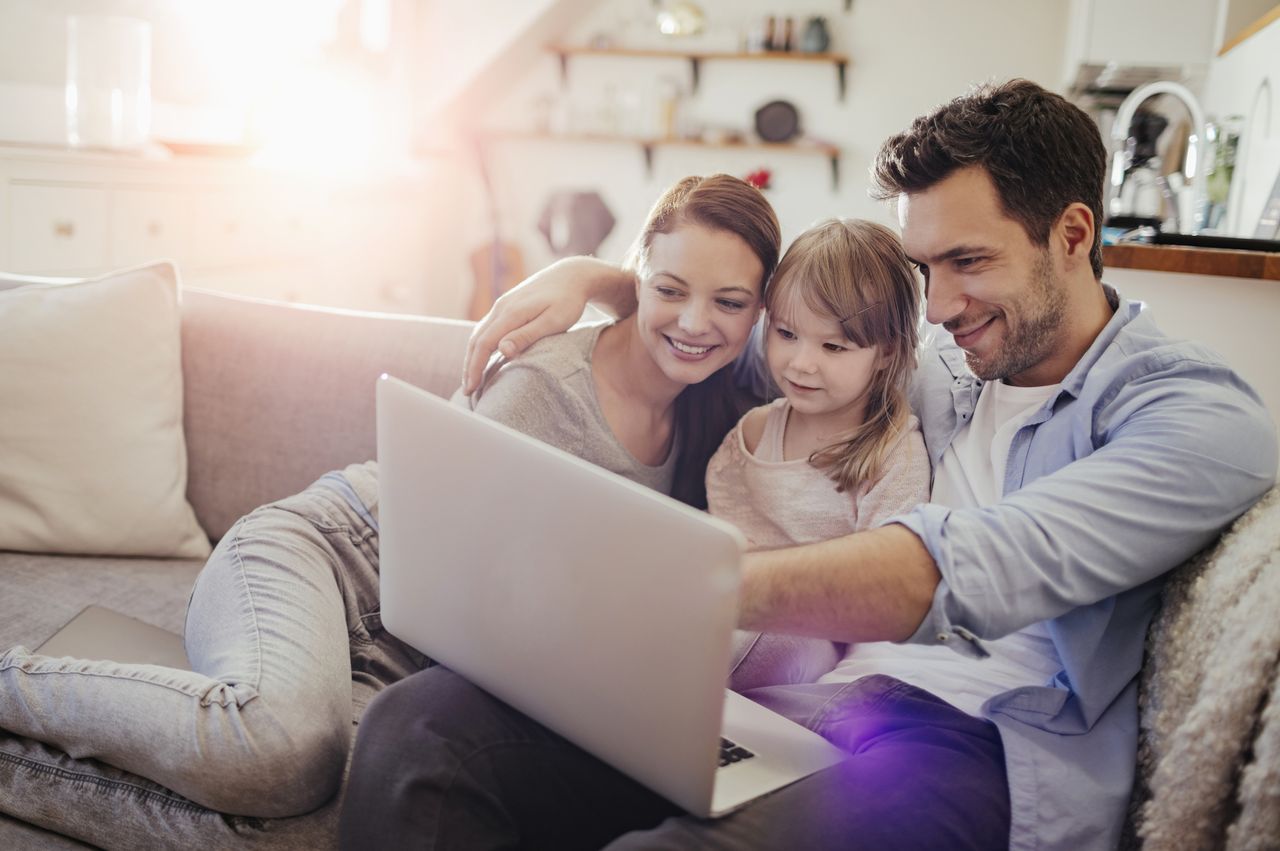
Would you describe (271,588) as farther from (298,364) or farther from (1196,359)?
(1196,359)

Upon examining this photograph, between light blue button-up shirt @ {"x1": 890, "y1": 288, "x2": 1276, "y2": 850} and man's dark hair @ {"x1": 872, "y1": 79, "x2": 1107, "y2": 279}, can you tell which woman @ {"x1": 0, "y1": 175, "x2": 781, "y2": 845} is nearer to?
man's dark hair @ {"x1": 872, "y1": 79, "x2": 1107, "y2": 279}

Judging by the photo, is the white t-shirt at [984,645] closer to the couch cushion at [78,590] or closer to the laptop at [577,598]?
the laptop at [577,598]

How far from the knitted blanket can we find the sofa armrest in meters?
1.14

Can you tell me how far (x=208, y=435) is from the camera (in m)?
1.82

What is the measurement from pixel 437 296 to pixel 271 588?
3.98m

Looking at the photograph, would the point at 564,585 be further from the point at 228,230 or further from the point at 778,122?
the point at 778,122

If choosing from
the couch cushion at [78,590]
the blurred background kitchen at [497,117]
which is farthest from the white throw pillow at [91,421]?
the blurred background kitchen at [497,117]

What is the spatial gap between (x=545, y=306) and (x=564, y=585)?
71cm

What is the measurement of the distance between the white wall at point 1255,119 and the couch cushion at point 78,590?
2.33 metres

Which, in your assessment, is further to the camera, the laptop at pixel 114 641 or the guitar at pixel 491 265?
the guitar at pixel 491 265

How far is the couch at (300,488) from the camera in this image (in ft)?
2.76

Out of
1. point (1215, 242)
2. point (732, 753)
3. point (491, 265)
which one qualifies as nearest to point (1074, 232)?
point (732, 753)

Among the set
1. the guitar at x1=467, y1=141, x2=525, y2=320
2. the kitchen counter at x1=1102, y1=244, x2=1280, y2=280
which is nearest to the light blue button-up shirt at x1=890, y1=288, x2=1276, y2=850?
the kitchen counter at x1=1102, y1=244, x2=1280, y2=280

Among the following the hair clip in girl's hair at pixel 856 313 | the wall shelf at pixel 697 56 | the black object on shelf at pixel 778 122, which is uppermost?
the wall shelf at pixel 697 56
